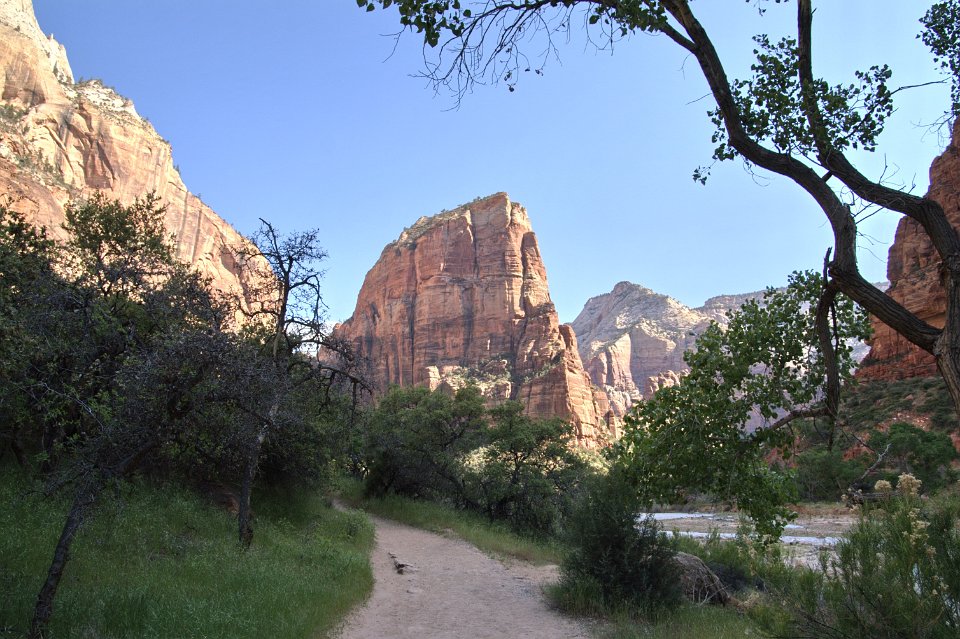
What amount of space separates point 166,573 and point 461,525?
1387 cm

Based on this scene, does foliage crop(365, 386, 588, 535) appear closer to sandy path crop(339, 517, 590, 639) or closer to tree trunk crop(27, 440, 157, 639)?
sandy path crop(339, 517, 590, 639)

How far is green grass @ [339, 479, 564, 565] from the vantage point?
17.5m

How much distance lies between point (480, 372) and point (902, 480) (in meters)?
105

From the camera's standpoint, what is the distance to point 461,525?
68.9 feet

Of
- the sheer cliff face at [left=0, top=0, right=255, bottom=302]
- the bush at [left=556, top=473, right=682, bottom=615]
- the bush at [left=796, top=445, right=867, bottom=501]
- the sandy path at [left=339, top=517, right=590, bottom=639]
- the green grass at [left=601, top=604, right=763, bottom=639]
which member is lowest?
the sandy path at [left=339, top=517, right=590, bottom=639]

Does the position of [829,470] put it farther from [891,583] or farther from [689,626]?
[891,583]

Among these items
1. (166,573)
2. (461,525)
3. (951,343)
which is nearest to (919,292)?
(461,525)

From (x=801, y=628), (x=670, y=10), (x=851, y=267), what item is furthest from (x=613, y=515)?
(x=670, y=10)

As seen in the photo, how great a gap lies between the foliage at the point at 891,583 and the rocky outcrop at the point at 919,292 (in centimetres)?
5866

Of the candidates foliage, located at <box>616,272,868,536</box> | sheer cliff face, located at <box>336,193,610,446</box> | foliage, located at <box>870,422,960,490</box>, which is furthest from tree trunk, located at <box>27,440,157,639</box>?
sheer cliff face, located at <box>336,193,610,446</box>

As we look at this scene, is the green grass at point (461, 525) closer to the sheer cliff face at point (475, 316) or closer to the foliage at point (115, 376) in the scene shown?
the foliage at point (115, 376)

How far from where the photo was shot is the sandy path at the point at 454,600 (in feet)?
29.0

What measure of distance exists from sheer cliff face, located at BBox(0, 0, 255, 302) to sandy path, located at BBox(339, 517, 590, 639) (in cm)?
5122

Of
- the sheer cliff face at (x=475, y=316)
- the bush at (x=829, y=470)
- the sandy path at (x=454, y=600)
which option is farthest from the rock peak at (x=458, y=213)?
the sandy path at (x=454, y=600)
